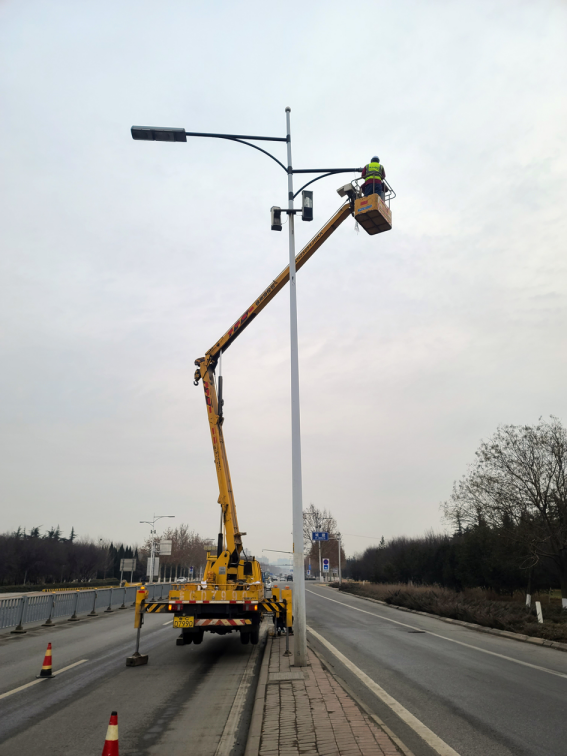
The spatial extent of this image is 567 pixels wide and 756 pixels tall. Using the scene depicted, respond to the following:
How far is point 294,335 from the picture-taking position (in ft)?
36.3

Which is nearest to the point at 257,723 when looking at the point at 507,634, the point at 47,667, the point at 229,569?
the point at 47,667

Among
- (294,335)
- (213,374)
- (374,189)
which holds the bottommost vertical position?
(294,335)

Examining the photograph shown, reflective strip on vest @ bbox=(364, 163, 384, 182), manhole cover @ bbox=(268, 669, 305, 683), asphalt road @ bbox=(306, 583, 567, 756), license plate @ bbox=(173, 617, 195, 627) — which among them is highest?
reflective strip on vest @ bbox=(364, 163, 384, 182)

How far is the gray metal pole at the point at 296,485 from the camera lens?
920 centimetres

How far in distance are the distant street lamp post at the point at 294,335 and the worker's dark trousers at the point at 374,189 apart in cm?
162

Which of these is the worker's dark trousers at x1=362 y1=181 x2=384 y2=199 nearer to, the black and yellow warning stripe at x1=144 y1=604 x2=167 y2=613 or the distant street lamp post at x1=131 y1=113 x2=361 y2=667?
the distant street lamp post at x1=131 y1=113 x2=361 y2=667

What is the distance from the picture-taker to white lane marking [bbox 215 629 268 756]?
18.5 feet

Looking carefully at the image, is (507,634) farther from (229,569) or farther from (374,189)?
(374,189)

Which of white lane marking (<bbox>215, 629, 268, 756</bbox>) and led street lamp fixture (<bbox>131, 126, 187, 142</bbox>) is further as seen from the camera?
led street lamp fixture (<bbox>131, 126, 187, 142</bbox>)

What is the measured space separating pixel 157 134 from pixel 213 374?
777 centimetres

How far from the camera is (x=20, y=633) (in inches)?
653

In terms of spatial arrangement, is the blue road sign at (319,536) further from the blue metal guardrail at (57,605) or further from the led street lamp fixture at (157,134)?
the led street lamp fixture at (157,134)

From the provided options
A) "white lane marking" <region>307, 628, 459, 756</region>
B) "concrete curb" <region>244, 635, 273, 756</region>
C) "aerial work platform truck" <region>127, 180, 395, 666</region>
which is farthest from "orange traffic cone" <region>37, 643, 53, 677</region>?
"white lane marking" <region>307, 628, 459, 756</region>

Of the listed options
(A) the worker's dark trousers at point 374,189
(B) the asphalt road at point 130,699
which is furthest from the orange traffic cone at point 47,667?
(A) the worker's dark trousers at point 374,189
